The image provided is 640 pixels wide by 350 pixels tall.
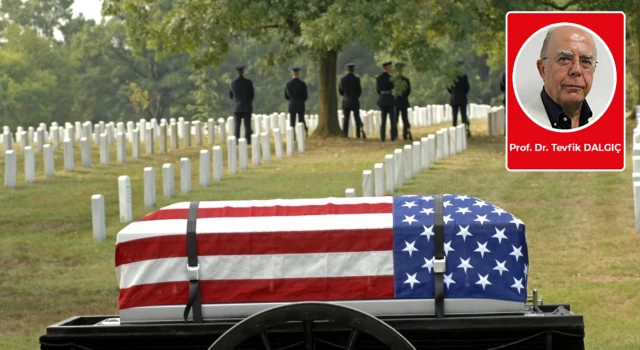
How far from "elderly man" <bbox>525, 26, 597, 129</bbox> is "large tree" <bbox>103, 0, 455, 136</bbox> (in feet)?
87.9

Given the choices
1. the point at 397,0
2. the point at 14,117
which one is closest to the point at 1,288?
the point at 397,0

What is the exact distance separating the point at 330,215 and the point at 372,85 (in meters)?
79.5

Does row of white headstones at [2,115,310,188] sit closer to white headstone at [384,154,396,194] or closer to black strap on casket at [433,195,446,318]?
white headstone at [384,154,396,194]

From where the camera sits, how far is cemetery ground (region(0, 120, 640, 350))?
42.6ft

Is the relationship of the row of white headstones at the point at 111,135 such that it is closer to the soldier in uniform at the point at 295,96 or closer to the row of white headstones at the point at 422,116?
the row of white headstones at the point at 422,116

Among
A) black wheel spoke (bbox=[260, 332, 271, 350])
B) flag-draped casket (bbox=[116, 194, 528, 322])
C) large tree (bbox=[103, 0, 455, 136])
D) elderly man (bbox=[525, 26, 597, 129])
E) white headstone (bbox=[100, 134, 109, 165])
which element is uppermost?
large tree (bbox=[103, 0, 455, 136])

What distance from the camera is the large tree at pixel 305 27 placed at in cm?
3541

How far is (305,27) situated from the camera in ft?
119

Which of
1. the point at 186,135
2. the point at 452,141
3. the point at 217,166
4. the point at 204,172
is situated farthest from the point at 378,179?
the point at 186,135

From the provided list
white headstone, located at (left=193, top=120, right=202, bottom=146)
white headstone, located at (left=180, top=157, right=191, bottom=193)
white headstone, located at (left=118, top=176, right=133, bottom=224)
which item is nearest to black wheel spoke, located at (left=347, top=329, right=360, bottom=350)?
white headstone, located at (left=118, top=176, right=133, bottom=224)

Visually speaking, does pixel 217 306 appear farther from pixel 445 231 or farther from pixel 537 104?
pixel 537 104

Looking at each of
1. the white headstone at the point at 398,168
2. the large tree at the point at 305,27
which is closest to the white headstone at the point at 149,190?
the white headstone at the point at 398,168

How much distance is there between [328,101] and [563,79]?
108ft

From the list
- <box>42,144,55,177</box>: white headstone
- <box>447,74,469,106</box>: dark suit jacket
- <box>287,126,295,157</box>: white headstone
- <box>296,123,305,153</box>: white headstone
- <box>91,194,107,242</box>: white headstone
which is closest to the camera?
<box>91,194,107,242</box>: white headstone
